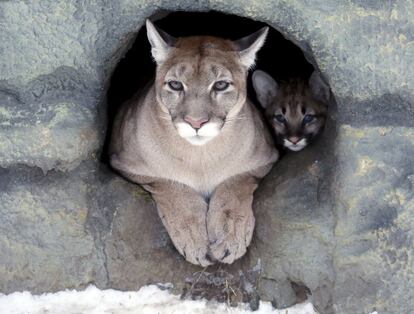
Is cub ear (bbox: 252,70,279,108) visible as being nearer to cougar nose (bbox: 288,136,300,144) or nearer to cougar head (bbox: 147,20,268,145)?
cougar nose (bbox: 288,136,300,144)

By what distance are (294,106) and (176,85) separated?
1153mm

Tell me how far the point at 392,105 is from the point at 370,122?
0.12 meters

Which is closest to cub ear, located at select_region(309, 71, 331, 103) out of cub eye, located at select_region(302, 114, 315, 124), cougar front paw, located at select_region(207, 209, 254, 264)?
cub eye, located at select_region(302, 114, 315, 124)

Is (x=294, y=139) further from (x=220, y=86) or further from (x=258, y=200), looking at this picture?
(x=220, y=86)

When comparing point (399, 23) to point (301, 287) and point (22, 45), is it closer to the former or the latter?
point (301, 287)

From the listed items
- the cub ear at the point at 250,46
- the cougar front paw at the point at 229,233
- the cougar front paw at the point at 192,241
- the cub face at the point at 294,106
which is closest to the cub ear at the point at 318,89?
the cub face at the point at 294,106

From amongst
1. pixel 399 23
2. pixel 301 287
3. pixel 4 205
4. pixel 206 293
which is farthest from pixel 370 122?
pixel 4 205

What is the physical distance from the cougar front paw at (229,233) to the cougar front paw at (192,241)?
34 mm

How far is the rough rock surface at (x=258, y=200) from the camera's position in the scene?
335 cm

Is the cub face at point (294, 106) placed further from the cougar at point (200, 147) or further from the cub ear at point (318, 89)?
the cougar at point (200, 147)

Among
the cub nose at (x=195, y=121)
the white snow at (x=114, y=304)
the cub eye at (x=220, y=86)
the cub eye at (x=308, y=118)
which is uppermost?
the cub eye at (x=220, y=86)

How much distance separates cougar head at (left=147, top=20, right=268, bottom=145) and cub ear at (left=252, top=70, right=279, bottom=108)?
0.90 m

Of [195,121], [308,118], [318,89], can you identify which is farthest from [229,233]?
[318,89]

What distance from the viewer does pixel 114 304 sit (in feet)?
12.1
